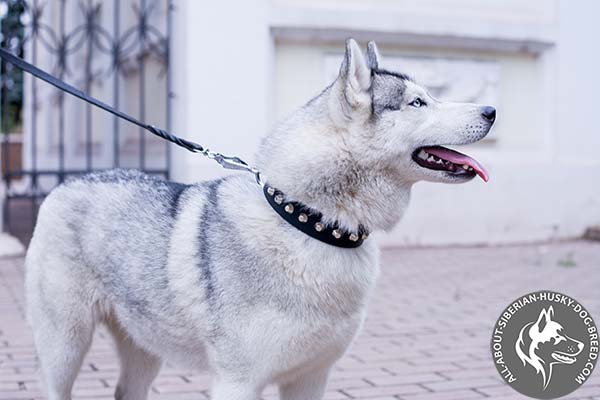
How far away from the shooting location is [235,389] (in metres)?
2.92

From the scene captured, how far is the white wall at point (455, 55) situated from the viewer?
29.7ft

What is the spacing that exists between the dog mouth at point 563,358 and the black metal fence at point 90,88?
222 inches

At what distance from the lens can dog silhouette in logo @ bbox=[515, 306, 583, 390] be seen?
407 centimetres

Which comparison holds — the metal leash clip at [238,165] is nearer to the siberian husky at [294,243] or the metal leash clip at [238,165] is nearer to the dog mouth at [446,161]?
the siberian husky at [294,243]

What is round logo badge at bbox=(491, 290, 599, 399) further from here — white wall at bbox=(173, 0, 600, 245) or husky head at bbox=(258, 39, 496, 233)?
white wall at bbox=(173, 0, 600, 245)

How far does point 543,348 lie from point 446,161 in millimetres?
1473

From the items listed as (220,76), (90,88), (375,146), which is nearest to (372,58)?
(375,146)

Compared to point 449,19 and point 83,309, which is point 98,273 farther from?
point 449,19

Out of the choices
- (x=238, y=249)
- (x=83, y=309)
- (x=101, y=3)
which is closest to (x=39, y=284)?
(x=83, y=309)

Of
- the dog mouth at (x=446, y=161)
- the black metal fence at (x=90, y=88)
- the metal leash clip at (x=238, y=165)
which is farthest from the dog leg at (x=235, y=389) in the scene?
the black metal fence at (x=90, y=88)

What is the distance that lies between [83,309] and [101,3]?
10206 mm

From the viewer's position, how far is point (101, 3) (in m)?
13.0

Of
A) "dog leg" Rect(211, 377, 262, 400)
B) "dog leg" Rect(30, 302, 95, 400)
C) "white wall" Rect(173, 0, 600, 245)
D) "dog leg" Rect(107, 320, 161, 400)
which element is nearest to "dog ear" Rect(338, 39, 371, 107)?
"dog leg" Rect(211, 377, 262, 400)

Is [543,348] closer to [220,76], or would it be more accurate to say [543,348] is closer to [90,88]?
[220,76]
